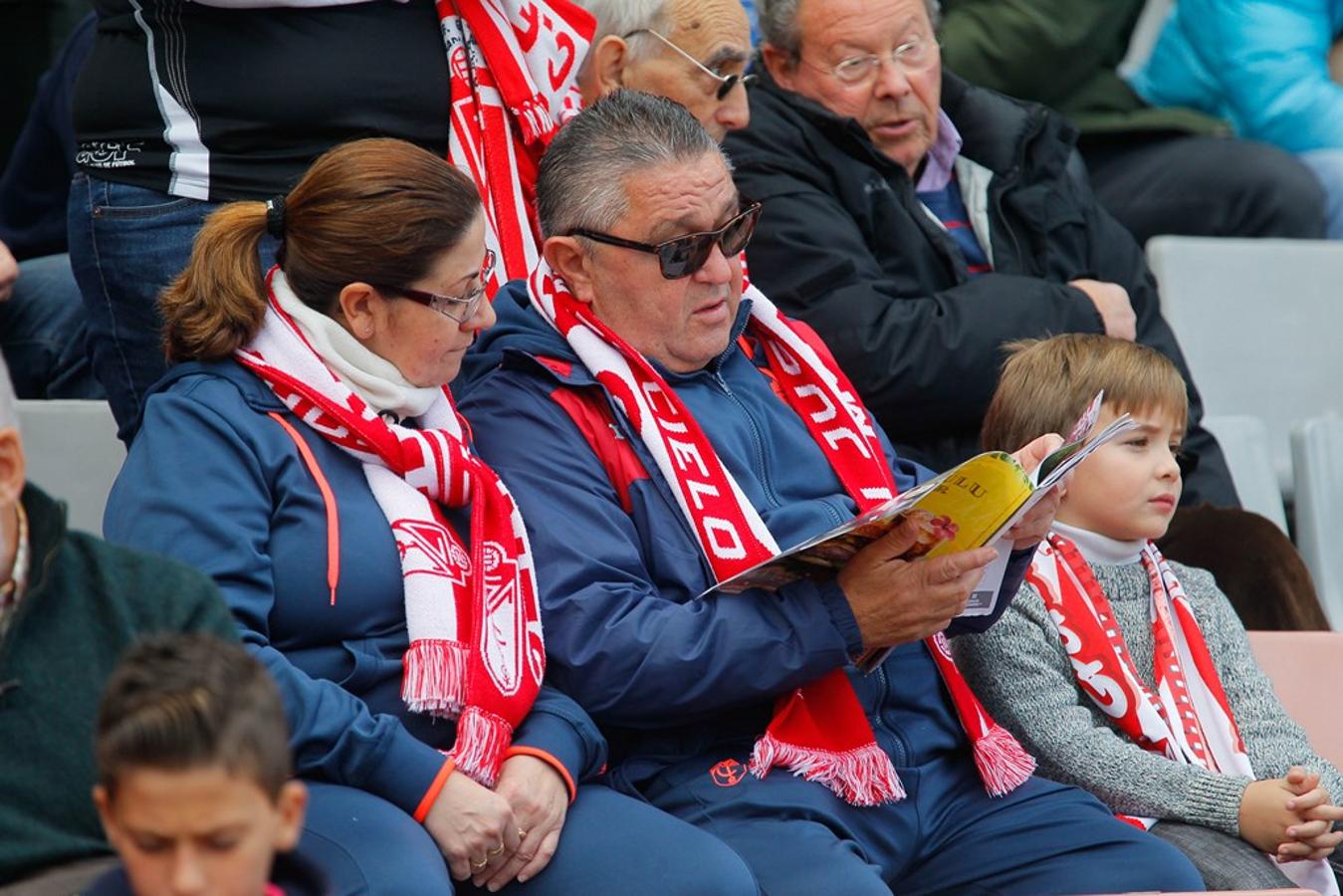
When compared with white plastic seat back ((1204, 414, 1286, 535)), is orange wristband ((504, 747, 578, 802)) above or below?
above

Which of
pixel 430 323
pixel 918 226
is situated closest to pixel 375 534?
pixel 430 323

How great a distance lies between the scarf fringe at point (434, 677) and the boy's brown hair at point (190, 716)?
0.82 m

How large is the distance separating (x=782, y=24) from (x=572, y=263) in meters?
1.38

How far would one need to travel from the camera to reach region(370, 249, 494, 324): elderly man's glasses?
287 centimetres

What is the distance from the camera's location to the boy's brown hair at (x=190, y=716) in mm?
1770

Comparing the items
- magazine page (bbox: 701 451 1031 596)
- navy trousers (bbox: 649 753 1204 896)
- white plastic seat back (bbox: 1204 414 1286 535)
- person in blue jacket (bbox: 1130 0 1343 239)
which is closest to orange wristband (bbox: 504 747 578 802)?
navy trousers (bbox: 649 753 1204 896)

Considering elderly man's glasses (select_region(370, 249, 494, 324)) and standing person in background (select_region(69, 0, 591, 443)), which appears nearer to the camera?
elderly man's glasses (select_region(370, 249, 494, 324))

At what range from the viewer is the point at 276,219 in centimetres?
291

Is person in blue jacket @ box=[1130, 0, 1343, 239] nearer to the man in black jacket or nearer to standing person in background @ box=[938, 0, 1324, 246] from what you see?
standing person in background @ box=[938, 0, 1324, 246]

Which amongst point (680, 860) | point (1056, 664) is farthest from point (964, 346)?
point (680, 860)

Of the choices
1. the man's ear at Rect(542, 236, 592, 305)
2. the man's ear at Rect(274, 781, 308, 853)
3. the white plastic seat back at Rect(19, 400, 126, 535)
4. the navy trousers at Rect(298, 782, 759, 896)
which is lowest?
the white plastic seat back at Rect(19, 400, 126, 535)

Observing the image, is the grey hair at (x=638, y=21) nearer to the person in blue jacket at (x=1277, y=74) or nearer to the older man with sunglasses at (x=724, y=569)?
the older man with sunglasses at (x=724, y=569)

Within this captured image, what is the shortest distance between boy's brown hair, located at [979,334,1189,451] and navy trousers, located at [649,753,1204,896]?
666mm

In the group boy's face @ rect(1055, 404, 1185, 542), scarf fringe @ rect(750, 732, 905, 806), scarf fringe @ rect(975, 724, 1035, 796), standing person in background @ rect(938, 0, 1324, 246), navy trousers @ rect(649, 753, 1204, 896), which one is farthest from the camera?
standing person in background @ rect(938, 0, 1324, 246)
